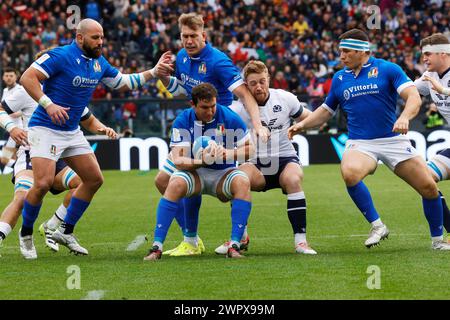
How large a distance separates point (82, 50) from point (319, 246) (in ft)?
11.0

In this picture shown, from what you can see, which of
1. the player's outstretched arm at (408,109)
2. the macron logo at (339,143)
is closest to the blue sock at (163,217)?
the player's outstretched arm at (408,109)

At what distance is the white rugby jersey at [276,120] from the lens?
413 inches

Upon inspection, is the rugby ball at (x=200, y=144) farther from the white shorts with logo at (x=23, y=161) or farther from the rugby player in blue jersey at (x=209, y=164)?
the white shorts with logo at (x=23, y=161)

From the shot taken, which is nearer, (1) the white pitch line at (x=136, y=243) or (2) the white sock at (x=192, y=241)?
(2) the white sock at (x=192, y=241)

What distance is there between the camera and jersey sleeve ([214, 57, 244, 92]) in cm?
1024

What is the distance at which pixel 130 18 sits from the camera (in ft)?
103

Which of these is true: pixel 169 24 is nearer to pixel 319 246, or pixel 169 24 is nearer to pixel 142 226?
pixel 142 226

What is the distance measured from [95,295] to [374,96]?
4.22 m

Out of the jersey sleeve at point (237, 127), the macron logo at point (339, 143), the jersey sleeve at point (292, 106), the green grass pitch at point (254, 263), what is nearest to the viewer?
the green grass pitch at point (254, 263)

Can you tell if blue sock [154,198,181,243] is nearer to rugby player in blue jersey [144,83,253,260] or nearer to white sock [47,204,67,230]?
rugby player in blue jersey [144,83,253,260]

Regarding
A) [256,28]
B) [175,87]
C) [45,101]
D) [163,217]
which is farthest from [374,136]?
[256,28]

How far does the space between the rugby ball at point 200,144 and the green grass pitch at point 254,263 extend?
107 cm

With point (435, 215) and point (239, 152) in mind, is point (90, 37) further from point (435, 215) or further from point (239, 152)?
point (435, 215)

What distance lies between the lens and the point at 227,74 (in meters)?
10.3
